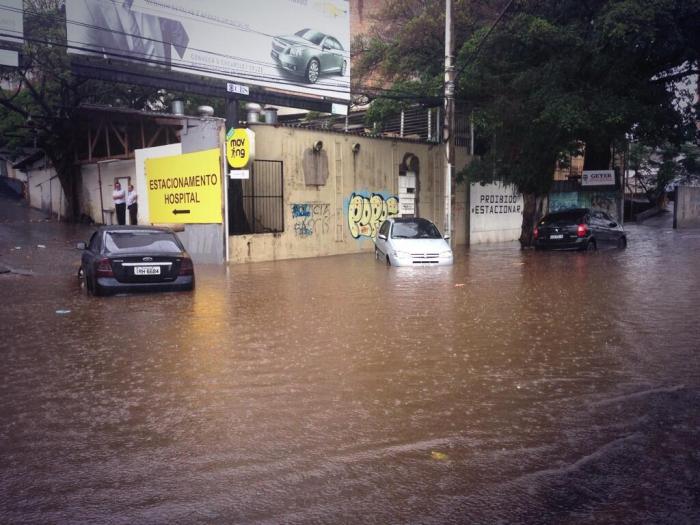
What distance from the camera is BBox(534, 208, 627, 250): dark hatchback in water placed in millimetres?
21609

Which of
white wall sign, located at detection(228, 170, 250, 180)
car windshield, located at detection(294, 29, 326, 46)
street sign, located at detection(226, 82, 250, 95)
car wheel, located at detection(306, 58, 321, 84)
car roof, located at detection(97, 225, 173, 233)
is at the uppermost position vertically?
car windshield, located at detection(294, 29, 326, 46)

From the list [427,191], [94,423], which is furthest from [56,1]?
[94,423]

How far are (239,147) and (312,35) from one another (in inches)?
492

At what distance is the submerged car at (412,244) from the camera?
16.4 m

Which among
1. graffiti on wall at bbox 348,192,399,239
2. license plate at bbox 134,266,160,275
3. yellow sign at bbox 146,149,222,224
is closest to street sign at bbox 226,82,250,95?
yellow sign at bbox 146,149,222,224

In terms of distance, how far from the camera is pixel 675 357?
681 centimetres

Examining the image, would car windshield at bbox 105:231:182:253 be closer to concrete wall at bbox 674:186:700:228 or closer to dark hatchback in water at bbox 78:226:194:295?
dark hatchback in water at bbox 78:226:194:295

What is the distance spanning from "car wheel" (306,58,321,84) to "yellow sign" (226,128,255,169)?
10.7 m

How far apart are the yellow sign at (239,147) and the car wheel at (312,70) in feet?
35.0

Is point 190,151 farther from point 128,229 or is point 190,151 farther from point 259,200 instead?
point 128,229

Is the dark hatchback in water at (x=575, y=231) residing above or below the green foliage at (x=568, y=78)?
below

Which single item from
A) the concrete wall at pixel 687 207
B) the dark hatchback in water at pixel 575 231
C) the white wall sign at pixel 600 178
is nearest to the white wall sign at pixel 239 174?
the dark hatchback in water at pixel 575 231

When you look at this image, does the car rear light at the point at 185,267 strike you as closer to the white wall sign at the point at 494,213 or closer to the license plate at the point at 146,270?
the license plate at the point at 146,270

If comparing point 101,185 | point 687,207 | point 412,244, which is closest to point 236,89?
point 412,244
